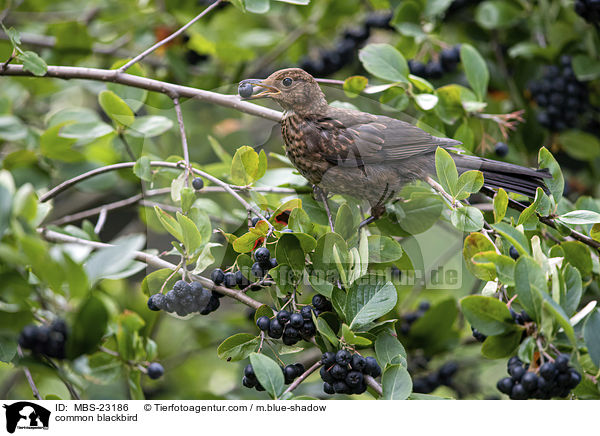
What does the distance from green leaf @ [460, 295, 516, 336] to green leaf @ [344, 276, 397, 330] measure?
14 centimetres

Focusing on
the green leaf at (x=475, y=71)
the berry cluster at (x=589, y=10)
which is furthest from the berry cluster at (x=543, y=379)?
the berry cluster at (x=589, y=10)

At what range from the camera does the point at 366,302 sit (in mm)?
1044

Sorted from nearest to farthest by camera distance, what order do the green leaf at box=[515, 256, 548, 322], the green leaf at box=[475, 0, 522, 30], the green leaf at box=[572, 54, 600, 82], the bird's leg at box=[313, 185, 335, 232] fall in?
the green leaf at box=[515, 256, 548, 322], the bird's leg at box=[313, 185, 335, 232], the green leaf at box=[572, 54, 600, 82], the green leaf at box=[475, 0, 522, 30]

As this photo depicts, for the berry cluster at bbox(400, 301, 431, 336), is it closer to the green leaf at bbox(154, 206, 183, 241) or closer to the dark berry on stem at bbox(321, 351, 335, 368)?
the dark berry on stem at bbox(321, 351, 335, 368)

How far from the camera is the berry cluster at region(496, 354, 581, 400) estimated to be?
0.96 m

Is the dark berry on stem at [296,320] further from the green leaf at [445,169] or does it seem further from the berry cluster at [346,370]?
the green leaf at [445,169]

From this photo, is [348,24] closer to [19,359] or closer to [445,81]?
[445,81]

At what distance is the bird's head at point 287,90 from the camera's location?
3.46 feet

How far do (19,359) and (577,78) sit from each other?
1.73 metres

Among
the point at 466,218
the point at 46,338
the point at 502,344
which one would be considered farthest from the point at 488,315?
the point at 46,338

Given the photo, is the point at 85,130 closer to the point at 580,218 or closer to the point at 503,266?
the point at 503,266

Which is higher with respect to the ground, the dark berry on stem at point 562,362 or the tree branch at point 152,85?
the tree branch at point 152,85

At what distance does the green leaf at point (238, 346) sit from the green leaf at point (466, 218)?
0.47m
